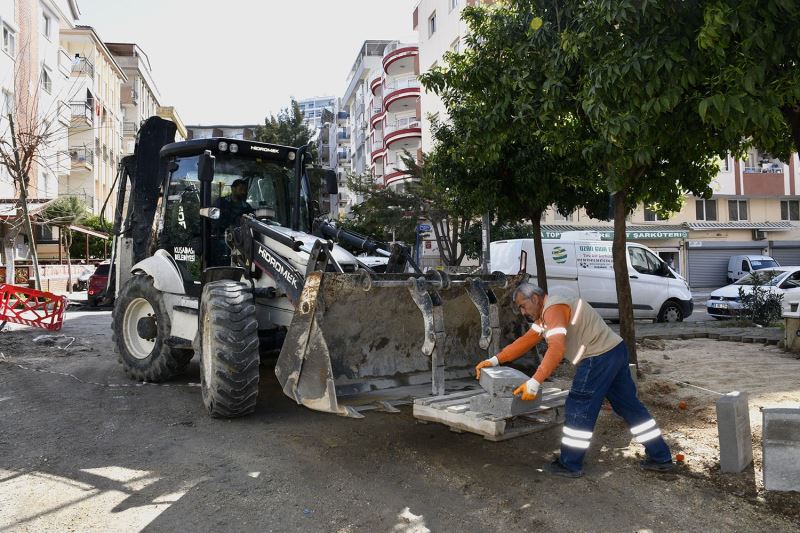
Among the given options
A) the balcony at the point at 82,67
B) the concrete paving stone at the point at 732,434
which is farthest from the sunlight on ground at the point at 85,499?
the balcony at the point at 82,67

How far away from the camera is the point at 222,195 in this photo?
278 inches

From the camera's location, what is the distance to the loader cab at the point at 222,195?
7020mm

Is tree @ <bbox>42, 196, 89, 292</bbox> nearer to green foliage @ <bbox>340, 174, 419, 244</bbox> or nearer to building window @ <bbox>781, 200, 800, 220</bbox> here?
green foliage @ <bbox>340, 174, 419, 244</bbox>

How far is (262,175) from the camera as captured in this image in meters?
7.35

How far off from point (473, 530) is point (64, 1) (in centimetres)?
3532

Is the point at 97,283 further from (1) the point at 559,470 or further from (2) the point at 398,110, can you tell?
(2) the point at 398,110

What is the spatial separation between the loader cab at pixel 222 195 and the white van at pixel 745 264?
2685cm

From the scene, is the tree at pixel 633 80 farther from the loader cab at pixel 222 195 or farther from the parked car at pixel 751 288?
the parked car at pixel 751 288

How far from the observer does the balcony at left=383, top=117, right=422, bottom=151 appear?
4122 centimetres

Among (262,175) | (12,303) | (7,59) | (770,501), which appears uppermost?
(7,59)

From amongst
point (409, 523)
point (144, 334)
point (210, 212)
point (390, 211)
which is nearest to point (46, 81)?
point (390, 211)

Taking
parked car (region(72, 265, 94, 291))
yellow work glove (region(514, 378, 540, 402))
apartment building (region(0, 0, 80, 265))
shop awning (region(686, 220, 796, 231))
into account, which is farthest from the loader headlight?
shop awning (region(686, 220, 796, 231))

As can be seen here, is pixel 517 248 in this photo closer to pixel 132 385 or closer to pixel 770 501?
pixel 132 385

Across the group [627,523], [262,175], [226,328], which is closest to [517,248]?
[262,175]
